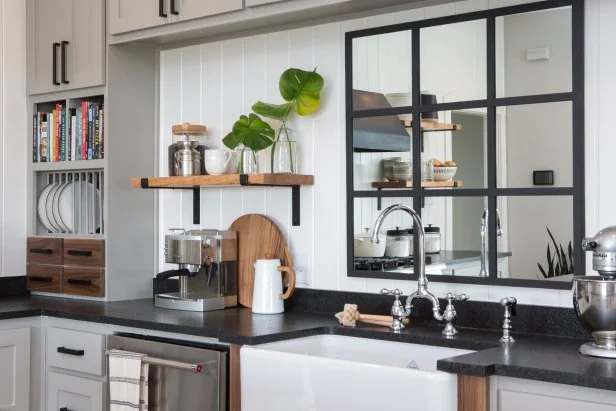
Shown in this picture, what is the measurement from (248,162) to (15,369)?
3.95ft

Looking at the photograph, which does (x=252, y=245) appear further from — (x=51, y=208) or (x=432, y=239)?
(x=51, y=208)

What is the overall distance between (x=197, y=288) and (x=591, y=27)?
1756 mm

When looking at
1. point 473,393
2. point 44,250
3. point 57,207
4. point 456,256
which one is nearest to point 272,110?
point 456,256

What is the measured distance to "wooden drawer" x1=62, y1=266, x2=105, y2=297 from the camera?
12.1ft

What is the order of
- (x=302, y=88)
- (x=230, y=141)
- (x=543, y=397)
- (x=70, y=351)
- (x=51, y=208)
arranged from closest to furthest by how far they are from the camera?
(x=543, y=397)
(x=302, y=88)
(x=70, y=351)
(x=230, y=141)
(x=51, y=208)

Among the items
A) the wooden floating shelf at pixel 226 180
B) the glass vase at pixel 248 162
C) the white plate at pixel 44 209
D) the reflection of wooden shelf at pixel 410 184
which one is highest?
the glass vase at pixel 248 162

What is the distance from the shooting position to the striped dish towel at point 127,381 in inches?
117

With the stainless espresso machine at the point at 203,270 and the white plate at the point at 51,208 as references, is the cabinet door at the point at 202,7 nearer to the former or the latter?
the stainless espresso machine at the point at 203,270

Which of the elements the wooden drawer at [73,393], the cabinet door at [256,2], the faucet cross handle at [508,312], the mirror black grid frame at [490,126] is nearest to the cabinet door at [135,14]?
the cabinet door at [256,2]

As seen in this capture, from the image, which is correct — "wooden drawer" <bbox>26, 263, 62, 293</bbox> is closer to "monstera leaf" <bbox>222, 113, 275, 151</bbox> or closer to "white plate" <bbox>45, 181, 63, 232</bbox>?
"white plate" <bbox>45, 181, 63, 232</bbox>

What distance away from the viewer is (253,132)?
129 inches

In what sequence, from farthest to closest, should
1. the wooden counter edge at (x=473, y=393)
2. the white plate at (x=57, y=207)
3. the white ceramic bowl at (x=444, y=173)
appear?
1. the white plate at (x=57, y=207)
2. the white ceramic bowl at (x=444, y=173)
3. the wooden counter edge at (x=473, y=393)

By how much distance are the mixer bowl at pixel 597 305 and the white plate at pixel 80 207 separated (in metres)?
2.21

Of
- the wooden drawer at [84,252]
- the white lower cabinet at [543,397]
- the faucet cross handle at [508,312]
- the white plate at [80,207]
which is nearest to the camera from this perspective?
the white lower cabinet at [543,397]
